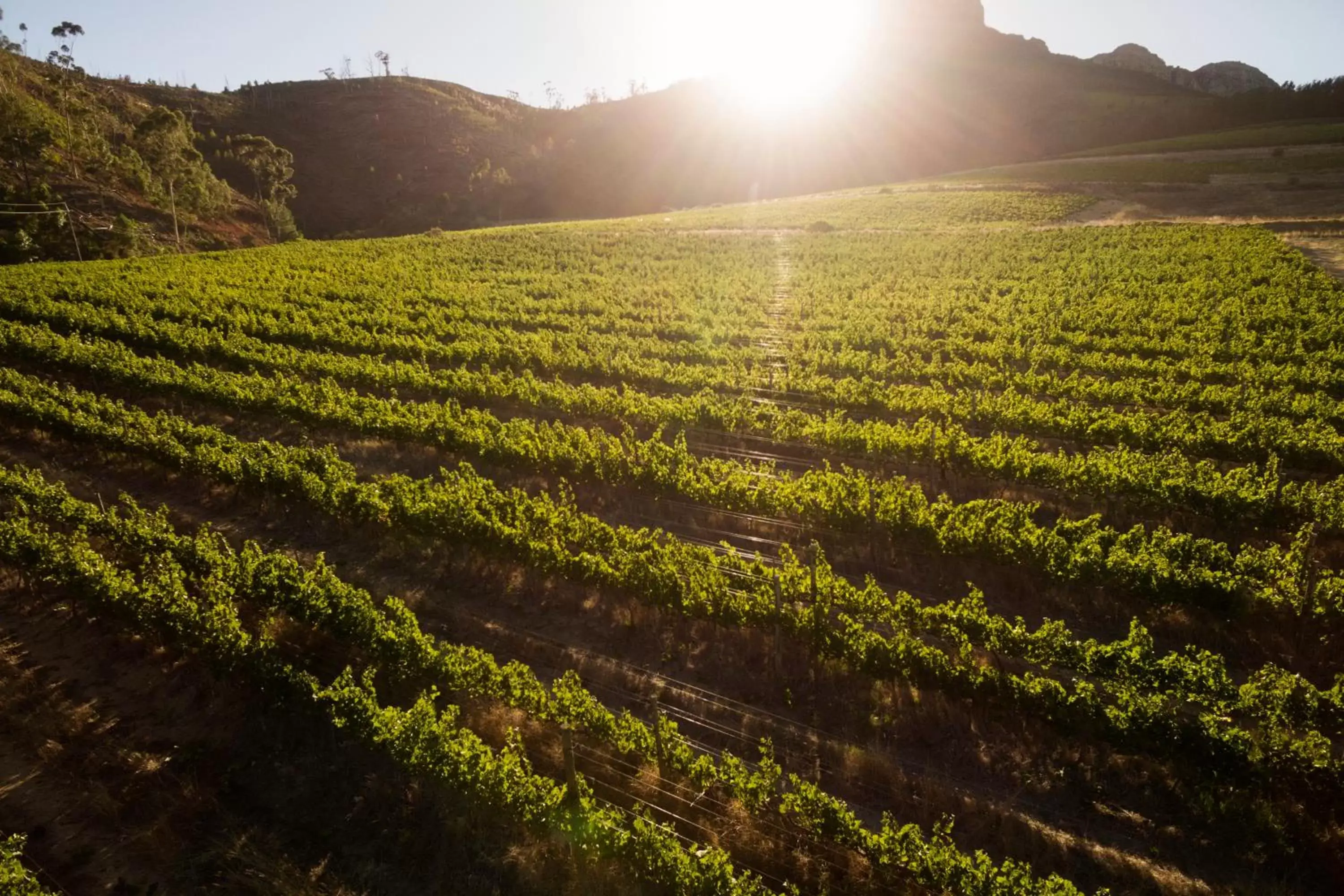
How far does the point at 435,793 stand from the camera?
30.0 feet

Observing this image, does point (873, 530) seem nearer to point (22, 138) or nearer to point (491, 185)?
point (22, 138)

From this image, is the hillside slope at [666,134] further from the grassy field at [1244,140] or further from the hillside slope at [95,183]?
the hillside slope at [95,183]

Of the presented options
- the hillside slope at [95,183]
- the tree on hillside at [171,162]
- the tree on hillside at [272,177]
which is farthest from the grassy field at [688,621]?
the tree on hillside at [272,177]

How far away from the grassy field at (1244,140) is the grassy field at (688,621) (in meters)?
70.9

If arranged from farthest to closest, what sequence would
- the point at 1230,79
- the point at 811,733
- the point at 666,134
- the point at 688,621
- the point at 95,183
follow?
the point at 1230,79
the point at 666,134
the point at 95,183
the point at 688,621
the point at 811,733

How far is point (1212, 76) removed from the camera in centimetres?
16788

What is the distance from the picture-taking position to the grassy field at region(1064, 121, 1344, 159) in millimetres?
71812

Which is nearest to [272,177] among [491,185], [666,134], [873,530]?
[491,185]

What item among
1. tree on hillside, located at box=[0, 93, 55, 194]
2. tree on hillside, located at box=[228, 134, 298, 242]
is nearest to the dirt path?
tree on hillside, located at box=[0, 93, 55, 194]

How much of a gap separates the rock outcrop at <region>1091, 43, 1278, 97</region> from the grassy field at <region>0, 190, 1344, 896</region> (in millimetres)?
186695

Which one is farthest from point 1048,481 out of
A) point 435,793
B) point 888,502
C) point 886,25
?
point 886,25

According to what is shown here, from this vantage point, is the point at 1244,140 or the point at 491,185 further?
the point at 491,185

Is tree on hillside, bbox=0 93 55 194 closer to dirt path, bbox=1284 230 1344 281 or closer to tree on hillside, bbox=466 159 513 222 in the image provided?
tree on hillside, bbox=466 159 513 222

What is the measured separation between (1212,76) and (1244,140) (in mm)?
125992
